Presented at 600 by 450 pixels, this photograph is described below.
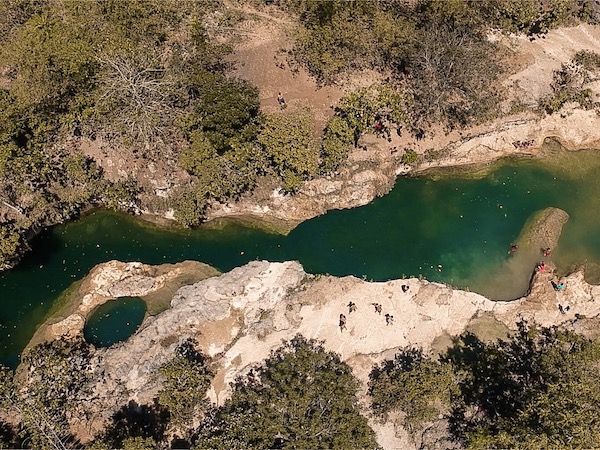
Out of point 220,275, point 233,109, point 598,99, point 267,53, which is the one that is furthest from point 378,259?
point 598,99

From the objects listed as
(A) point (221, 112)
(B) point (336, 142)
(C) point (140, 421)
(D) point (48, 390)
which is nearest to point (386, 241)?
(B) point (336, 142)

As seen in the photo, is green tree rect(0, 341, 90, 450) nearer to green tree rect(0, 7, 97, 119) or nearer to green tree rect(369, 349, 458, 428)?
green tree rect(0, 7, 97, 119)

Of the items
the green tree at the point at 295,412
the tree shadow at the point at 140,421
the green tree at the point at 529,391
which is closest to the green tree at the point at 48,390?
the tree shadow at the point at 140,421

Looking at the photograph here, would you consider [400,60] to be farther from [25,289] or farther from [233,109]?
[25,289]

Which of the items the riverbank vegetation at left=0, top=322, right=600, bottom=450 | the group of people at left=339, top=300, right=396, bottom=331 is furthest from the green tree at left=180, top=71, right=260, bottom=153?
the riverbank vegetation at left=0, top=322, right=600, bottom=450

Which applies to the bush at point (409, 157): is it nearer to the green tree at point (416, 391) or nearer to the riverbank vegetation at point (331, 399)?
the riverbank vegetation at point (331, 399)

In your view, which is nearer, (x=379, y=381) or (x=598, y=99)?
(x=379, y=381)
